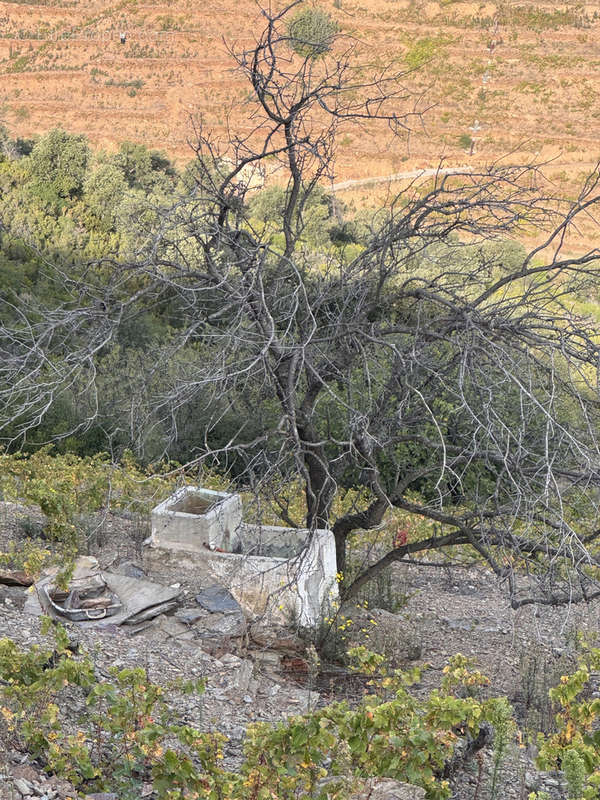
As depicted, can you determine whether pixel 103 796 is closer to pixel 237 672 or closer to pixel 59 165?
pixel 237 672

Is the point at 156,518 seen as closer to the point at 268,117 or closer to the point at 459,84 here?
the point at 268,117

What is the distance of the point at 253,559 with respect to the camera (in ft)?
16.3

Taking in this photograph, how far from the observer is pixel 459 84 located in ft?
190

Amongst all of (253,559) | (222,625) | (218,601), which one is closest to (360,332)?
(253,559)

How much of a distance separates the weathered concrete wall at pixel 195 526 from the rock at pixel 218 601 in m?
0.28

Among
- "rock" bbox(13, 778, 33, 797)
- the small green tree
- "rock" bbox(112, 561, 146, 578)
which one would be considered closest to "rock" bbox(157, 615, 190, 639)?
"rock" bbox(112, 561, 146, 578)

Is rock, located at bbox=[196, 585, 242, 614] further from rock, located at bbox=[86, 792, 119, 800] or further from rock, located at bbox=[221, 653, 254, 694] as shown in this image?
rock, located at bbox=[86, 792, 119, 800]

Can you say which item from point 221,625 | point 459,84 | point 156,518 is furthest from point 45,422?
point 459,84

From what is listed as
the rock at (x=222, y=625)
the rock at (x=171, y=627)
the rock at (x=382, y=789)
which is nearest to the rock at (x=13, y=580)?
the rock at (x=171, y=627)

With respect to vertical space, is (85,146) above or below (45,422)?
above

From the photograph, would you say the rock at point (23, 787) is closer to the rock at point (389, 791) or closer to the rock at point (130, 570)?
the rock at point (389, 791)

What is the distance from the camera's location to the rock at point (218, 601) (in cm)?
529

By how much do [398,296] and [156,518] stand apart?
2.28m

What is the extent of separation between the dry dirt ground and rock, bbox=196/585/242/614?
9cm
